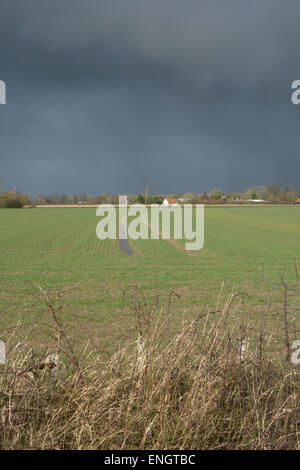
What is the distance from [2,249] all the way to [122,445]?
67.9 ft

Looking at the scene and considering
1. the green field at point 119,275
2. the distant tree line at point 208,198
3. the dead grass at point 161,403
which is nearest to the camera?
the dead grass at point 161,403

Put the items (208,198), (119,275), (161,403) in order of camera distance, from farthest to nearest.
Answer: (208,198)
(119,275)
(161,403)

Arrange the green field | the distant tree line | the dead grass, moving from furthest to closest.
A: the distant tree line < the green field < the dead grass

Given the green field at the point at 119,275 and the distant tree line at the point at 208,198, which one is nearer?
the green field at the point at 119,275

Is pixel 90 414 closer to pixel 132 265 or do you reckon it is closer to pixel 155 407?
pixel 155 407

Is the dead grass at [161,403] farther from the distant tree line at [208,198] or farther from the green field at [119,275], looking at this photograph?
the distant tree line at [208,198]

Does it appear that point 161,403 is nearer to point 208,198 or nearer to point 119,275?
point 119,275

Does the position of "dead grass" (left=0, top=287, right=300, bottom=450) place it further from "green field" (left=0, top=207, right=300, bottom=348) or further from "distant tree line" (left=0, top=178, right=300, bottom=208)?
"distant tree line" (left=0, top=178, right=300, bottom=208)

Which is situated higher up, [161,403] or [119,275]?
[161,403]

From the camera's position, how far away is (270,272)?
536 inches

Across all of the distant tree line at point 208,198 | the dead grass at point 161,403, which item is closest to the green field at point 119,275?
the dead grass at point 161,403

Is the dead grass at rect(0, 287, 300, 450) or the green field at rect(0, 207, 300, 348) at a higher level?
the dead grass at rect(0, 287, 300, 450)

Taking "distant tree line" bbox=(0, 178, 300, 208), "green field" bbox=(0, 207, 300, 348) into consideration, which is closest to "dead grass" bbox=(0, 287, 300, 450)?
"green field" bbox=(0, 207, 300, 348)

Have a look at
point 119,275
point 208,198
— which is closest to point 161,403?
point 119,275
